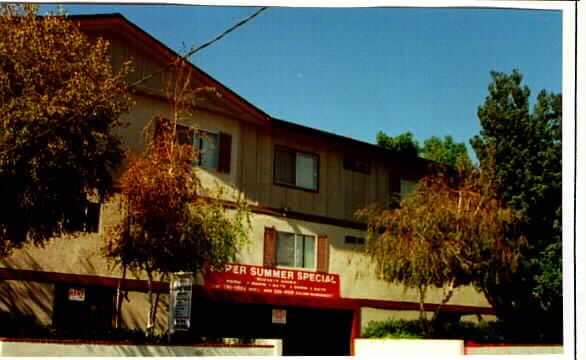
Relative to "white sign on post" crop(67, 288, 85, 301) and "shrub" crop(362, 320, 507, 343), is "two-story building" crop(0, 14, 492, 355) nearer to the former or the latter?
"white sign on post" crop(67, 288, 85, 301)

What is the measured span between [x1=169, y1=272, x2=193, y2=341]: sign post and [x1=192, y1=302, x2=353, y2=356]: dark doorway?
720 mm

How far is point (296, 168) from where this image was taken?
70.2 feet

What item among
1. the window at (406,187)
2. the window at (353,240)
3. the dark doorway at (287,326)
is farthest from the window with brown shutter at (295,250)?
the window at (406,187)

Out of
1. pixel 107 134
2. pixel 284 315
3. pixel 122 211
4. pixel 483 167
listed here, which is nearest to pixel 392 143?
pixel 483 167

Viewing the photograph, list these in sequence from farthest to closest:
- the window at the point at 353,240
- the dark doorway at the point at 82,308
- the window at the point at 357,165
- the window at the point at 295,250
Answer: the window at the point at 357,165, the window at the point at 353,240, the window at the point at 295,250, the dark doorway at the point at 82,308

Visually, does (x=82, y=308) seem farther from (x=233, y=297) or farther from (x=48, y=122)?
(x=48, y=122)

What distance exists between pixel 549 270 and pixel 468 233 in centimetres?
241

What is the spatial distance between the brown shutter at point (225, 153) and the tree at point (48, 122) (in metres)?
4.91

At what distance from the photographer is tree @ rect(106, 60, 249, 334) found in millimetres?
16578

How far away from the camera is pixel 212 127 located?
1953 centimetres

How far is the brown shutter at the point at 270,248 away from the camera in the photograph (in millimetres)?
20250

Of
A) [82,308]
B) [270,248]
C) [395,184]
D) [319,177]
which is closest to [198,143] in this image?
[270,248]

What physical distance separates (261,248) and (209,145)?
8.67ft

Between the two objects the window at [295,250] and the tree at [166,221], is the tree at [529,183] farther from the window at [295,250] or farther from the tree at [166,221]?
the tree at [166,221]
